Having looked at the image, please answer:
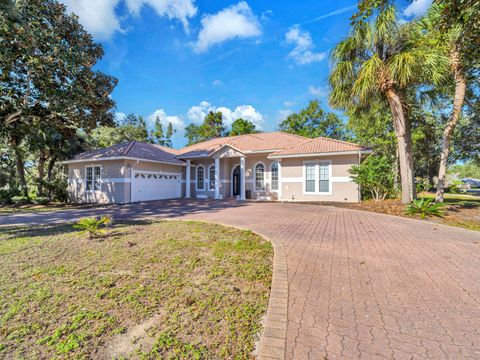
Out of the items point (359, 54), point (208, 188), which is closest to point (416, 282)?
point (359, 54)

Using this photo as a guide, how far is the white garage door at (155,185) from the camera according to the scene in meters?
17.5

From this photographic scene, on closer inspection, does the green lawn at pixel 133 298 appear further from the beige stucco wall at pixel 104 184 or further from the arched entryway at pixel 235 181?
the arched entryway at pixel 235 181

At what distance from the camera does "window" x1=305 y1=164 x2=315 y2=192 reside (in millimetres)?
16672

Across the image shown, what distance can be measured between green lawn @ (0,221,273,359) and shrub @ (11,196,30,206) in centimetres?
1379

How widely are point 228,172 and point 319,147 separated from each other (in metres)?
7.69

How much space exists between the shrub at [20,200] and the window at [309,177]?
19.9 meters

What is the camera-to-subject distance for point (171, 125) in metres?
44.8

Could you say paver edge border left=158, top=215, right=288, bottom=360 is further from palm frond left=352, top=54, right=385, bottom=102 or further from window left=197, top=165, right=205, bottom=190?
window left=197, top=165, right=205, bottom=190

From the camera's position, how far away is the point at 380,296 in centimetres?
358

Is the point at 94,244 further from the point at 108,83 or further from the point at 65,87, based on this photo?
the point at 108,83

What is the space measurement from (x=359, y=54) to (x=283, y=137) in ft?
30.0

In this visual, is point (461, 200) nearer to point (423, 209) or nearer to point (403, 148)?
point (403, 148)

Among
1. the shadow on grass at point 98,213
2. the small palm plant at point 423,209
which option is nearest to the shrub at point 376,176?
the small palm plant at point 423,209

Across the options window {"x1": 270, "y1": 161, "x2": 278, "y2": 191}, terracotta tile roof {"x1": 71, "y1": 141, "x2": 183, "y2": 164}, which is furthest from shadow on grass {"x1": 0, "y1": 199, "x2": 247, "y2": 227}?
window {"x1": 270, "y1": 161, "x2": 278, "y2": 191}
